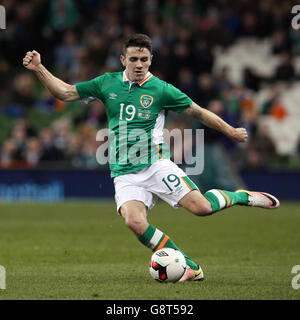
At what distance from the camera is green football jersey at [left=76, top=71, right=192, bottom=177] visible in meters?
8.88

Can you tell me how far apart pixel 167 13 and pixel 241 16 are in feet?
7.61

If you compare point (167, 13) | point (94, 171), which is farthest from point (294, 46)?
point (94, 171)

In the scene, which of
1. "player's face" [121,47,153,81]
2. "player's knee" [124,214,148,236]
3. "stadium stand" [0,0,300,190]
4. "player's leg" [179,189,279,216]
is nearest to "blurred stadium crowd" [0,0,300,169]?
"stadium stand" [0,0,300,190]

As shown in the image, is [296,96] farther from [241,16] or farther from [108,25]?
[108,25]

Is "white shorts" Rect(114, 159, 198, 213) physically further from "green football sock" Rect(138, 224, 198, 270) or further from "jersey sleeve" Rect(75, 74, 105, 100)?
"jersey sleeve" Rect(75, 74, 105, 100)

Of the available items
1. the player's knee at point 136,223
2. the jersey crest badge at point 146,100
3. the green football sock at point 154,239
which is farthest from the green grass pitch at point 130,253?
the jersey crest badge at point 146,100

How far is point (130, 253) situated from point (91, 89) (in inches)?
134

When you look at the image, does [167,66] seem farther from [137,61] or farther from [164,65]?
[137,61]

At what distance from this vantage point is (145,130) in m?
8.92

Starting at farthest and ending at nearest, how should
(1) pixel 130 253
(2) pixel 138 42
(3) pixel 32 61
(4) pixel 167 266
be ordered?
1. (1) pixel 130 253
2. (3) pixel 32 61
3. (2) pixel 138 42
4. (4) pixel 167 266

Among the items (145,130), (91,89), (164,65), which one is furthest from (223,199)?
(164,65)

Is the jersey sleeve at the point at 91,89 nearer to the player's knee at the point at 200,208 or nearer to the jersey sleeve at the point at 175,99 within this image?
the jersey sleeve at the point at 175,99

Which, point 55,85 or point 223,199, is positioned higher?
point 55,85

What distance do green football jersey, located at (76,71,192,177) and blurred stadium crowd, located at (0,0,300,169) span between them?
11706mm
